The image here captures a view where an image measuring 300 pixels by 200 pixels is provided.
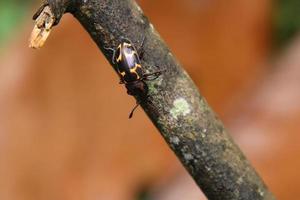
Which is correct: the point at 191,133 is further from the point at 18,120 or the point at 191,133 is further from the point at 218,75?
the point at 218,75

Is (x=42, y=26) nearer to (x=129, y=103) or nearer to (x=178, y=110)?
(x=178, y=110)

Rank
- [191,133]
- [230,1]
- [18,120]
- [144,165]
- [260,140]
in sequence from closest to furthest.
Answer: [191,133], [260,140], [18,120], [144,165], [230,1]

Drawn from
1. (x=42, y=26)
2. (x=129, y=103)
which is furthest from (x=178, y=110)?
(x=129, y=103)

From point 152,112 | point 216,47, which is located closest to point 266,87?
point 216,47

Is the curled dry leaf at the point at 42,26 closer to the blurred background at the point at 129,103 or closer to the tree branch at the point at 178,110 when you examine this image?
the tree branch at the point at 178,110

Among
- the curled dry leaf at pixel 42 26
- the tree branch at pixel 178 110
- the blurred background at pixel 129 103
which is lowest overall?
the tree branch at pixel 178 110

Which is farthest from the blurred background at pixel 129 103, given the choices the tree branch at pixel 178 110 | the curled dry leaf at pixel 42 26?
the curled dry leaf at pixel 42 26
